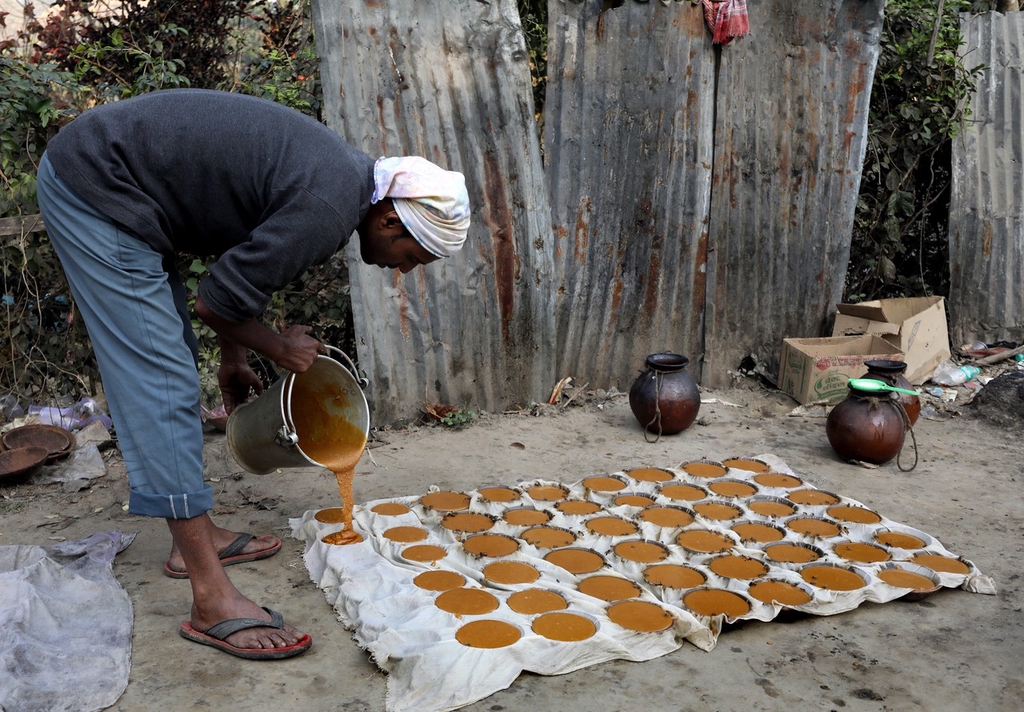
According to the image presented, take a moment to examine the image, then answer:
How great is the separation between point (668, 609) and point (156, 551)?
6.11 ft

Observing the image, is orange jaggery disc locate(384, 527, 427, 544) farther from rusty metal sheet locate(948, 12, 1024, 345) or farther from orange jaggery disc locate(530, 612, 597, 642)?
rusty metal sheet locate(948, 12, 1024, 345)

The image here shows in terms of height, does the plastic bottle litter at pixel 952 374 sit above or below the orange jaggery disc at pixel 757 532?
above

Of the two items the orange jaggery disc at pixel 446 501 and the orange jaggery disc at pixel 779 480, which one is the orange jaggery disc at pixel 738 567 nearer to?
the orange jaggery disc at pixel 779 480

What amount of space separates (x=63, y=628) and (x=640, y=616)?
1.73 metres

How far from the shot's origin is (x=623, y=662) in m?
2.60

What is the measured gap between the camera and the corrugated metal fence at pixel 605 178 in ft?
14.7

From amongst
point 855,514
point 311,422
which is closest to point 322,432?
point 311,422

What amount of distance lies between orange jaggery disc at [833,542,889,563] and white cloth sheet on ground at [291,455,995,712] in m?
0.04

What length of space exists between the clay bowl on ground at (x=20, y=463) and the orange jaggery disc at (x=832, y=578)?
320 cm

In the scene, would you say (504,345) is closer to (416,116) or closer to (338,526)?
(416,116)

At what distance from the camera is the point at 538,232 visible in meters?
4.85

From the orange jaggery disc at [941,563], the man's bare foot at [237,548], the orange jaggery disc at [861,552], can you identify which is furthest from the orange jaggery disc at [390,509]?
the orange jaggery disc at [941,563]

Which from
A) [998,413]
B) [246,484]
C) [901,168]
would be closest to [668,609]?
[246,484]

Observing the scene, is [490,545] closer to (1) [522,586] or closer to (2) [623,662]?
(1) [522,586]
